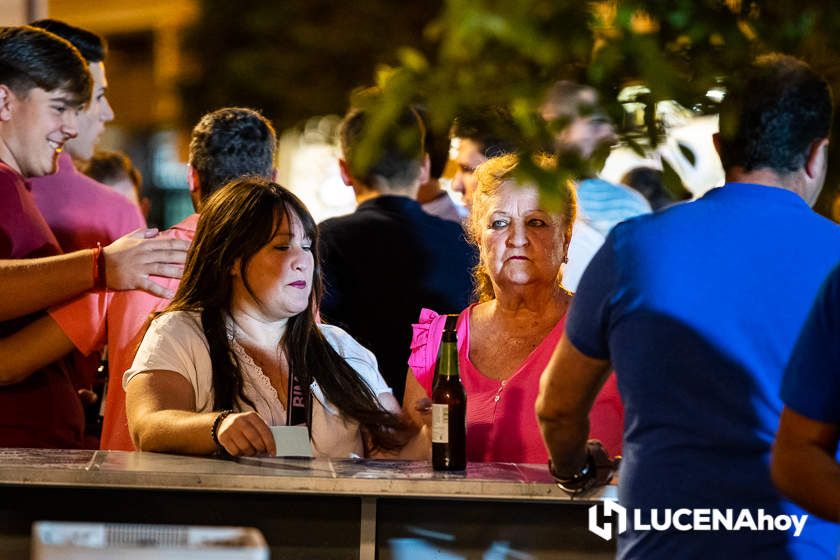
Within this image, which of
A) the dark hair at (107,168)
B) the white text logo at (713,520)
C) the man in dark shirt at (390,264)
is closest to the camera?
the white text logo at (713,520)

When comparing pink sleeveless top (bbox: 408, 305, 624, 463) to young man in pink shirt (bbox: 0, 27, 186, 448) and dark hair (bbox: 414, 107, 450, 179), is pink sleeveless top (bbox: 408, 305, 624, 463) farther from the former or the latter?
dark hair (bbox: 414, 107, 450, 179)

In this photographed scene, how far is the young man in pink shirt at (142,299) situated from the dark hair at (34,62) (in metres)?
0.47

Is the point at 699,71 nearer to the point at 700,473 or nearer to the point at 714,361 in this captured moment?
the point at 714,361

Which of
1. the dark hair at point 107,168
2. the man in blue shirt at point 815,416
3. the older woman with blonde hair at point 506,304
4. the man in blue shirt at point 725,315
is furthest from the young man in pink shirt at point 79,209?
the man in blue shirt at point 815,416

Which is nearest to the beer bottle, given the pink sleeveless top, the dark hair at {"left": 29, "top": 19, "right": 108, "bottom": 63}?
the pink sleeveless top

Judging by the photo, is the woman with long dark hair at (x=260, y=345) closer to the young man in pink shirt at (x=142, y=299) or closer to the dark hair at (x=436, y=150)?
the young man in pink shirt at (x=142, y=299)

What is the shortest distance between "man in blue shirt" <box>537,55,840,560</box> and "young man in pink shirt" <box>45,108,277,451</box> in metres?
1.82

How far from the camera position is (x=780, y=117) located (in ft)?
8.63

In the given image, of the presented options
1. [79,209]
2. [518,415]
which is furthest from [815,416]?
[79,209]

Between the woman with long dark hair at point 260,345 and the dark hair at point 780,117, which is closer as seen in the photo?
the dark hair at point 780,117

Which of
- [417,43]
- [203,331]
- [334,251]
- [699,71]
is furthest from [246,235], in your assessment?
[417,43]

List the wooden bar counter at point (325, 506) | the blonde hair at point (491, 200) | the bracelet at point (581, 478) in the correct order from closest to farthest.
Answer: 1. the bracelet at point (581, 478)
2. the wooden bar counter at point (325, 506)
3. the blonde hair at point (491, 200)

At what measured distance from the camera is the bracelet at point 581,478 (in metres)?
3.09

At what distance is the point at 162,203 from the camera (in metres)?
13.8
